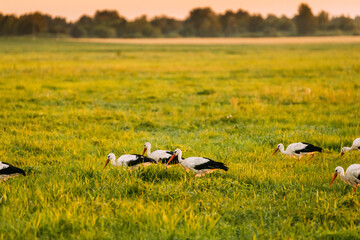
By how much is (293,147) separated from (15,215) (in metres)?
5.80

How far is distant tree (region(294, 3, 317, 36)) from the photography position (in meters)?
180

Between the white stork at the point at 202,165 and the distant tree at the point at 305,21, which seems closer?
the white stork at the point at 202,165

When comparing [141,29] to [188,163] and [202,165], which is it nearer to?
[188,163]

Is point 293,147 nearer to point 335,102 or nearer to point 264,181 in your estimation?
point 264,181

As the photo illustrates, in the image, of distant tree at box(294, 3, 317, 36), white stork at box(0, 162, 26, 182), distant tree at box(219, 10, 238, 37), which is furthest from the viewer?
distant tree at box(219, 10, 238, 37)

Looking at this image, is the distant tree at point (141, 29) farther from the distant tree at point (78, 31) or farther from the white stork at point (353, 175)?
the white stork at point (353, 175)

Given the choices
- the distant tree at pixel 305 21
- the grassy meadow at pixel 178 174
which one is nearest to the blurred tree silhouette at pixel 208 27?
the distant tree at pixel 305 21

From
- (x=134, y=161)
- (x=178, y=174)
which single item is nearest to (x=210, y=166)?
(x=178, y=174)

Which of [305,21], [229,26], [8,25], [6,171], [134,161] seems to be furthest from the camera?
[229,26]

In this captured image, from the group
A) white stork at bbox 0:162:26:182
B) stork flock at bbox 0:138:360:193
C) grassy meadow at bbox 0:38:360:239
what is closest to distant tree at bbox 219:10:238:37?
grassy meadow at bbox 0:38:360:239

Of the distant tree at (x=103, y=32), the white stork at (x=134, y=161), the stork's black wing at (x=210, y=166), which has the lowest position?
the white stork at (x=134, y=161)

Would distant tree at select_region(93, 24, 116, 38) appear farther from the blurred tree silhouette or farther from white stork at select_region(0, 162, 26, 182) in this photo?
white stork at select_region(0, 162, 26, 182)

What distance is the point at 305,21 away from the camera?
179625mm

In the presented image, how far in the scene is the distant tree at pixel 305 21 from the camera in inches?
7072
